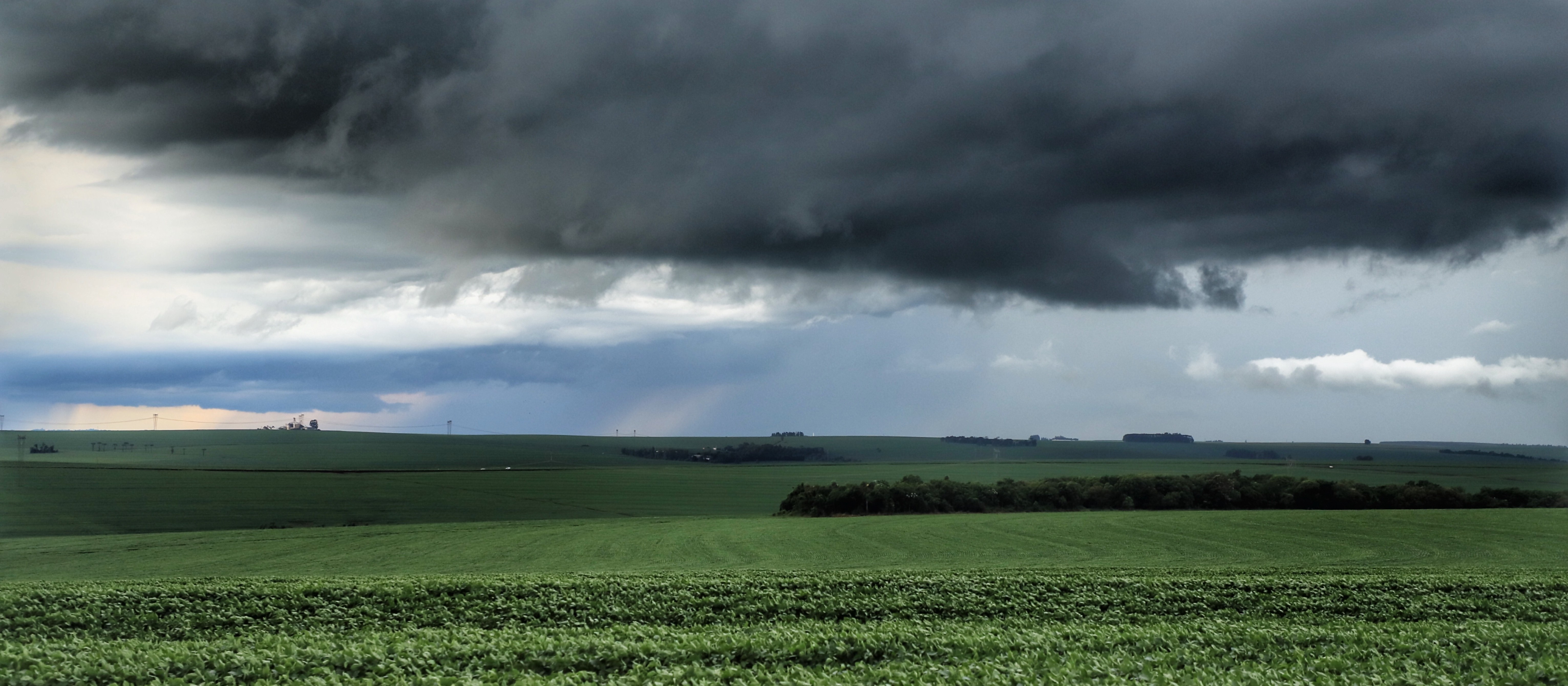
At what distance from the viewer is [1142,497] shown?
9950cm

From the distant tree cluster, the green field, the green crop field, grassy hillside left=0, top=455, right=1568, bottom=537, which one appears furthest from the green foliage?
grassy hillside left=0, top=455, right=1568, bottom=537

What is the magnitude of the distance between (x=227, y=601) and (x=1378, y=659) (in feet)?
84.5

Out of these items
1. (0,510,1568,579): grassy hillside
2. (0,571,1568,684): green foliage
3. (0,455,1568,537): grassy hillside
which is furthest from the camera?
(0,455,1568,537): grassy hillside

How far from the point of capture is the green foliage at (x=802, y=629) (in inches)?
684

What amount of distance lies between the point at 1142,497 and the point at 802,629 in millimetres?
86143

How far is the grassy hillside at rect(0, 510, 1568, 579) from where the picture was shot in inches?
1983

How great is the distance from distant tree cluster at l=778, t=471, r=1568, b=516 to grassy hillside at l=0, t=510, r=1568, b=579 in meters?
7.93

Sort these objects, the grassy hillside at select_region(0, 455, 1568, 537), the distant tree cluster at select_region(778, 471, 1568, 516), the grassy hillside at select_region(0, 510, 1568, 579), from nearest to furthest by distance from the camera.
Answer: the grassy hillside at select_region(0, 510, 1568, 579), the distant tree cluster at select_region(778, 471, 1568, 516), the grassy hillside at select_region(0, 455, 1568, 537)

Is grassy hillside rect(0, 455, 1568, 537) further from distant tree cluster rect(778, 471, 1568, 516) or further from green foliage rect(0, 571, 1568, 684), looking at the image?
green foliage rect(0, 571, 1568, 684)

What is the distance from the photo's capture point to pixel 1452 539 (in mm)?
65812

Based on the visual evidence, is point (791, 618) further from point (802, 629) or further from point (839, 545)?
point (839, 545)

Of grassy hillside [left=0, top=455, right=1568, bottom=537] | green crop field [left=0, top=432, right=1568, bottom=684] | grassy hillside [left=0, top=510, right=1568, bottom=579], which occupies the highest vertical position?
green crop field [left=0, top=432, right=1568, bottom=684]

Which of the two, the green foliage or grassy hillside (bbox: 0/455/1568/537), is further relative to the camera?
grassy hillside (bbox: 0/455/1568/537)

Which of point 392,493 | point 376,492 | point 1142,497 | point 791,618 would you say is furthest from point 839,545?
point 376,492
